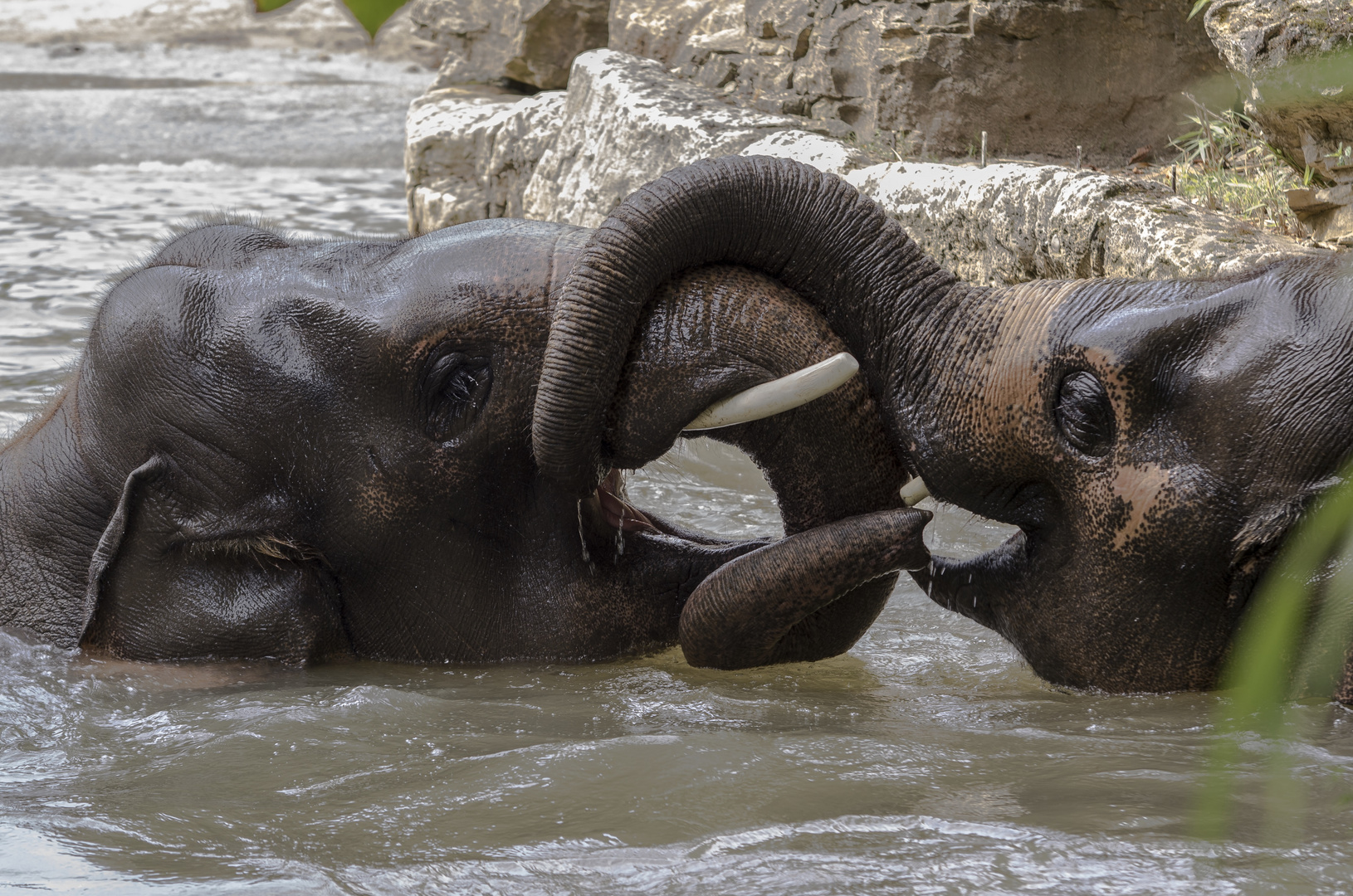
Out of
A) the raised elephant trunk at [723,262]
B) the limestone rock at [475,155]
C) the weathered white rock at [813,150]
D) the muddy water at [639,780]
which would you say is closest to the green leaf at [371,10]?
the muddy water at [639,780]

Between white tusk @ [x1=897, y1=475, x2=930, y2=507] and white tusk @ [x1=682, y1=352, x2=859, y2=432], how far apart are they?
32cm

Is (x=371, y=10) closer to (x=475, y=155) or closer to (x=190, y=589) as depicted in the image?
(x=190, y=589)

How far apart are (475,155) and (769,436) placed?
6.37 meters

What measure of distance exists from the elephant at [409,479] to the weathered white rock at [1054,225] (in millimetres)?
1700

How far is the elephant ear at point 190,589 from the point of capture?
10.6ft

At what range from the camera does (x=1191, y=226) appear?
4.50 m

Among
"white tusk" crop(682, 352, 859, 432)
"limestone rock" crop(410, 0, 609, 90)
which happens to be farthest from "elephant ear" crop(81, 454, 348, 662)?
"limestone rock" crop(410, 0, 609, 90)

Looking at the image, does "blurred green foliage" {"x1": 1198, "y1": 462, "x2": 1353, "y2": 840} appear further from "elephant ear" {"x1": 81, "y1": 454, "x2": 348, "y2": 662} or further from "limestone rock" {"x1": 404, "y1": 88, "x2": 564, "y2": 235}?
Answer: "limestone rock" {"x1": 404, "y1": 88, "x2": 564, "y2": 235}

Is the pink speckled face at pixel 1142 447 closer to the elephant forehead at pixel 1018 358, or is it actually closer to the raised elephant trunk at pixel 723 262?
the elephant forehead at pixel 1018 358

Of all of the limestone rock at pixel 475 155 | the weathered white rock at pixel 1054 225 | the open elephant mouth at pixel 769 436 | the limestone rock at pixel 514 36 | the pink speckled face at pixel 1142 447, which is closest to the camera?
the pink speckled face at pixel 1142 447

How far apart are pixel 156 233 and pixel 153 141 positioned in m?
6.18

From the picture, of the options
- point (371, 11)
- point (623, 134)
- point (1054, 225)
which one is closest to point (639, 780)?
point (371, 11)

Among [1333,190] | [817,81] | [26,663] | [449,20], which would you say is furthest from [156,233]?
[1333,190]

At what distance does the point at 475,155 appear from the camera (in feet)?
29.4
